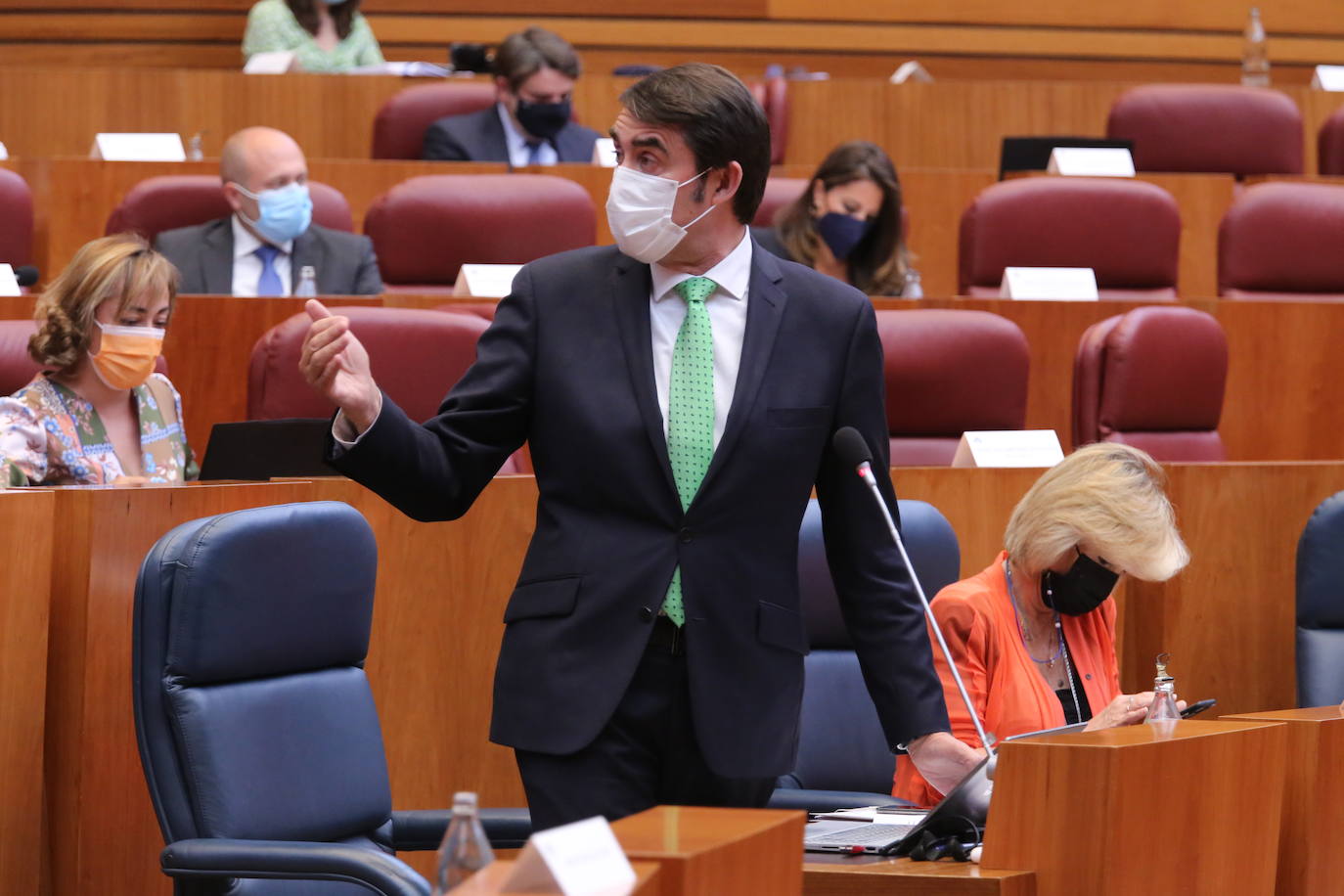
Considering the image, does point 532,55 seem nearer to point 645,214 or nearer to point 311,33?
point 311,33

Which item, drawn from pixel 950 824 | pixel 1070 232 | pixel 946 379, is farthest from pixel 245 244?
pixel 950 824

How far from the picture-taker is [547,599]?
133cm

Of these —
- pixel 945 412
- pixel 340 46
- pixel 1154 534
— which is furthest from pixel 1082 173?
pixel 1154 534

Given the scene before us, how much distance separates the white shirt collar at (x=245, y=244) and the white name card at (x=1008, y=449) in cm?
130

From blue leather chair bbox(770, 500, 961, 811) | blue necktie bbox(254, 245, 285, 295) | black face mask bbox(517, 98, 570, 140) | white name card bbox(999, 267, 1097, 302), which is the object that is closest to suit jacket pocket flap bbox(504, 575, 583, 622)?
blue leather chair bbox(770, 500, 961, 811)

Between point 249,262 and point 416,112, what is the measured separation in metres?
1.05

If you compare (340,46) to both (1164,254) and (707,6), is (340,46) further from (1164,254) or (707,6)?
(1164,254)

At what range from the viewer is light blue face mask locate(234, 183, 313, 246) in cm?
312

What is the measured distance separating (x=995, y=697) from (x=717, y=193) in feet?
2.47

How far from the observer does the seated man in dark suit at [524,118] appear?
377cm

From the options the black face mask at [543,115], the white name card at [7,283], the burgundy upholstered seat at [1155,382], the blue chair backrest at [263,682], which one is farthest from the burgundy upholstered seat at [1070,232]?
the blue chair backrest at [263,682]

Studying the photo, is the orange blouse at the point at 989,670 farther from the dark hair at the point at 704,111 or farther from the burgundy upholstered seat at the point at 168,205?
the burgundy upholstered seat at the point at 168,205

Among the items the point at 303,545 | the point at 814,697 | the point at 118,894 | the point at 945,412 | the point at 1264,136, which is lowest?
the point at 118,894

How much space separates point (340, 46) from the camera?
14.8ft
